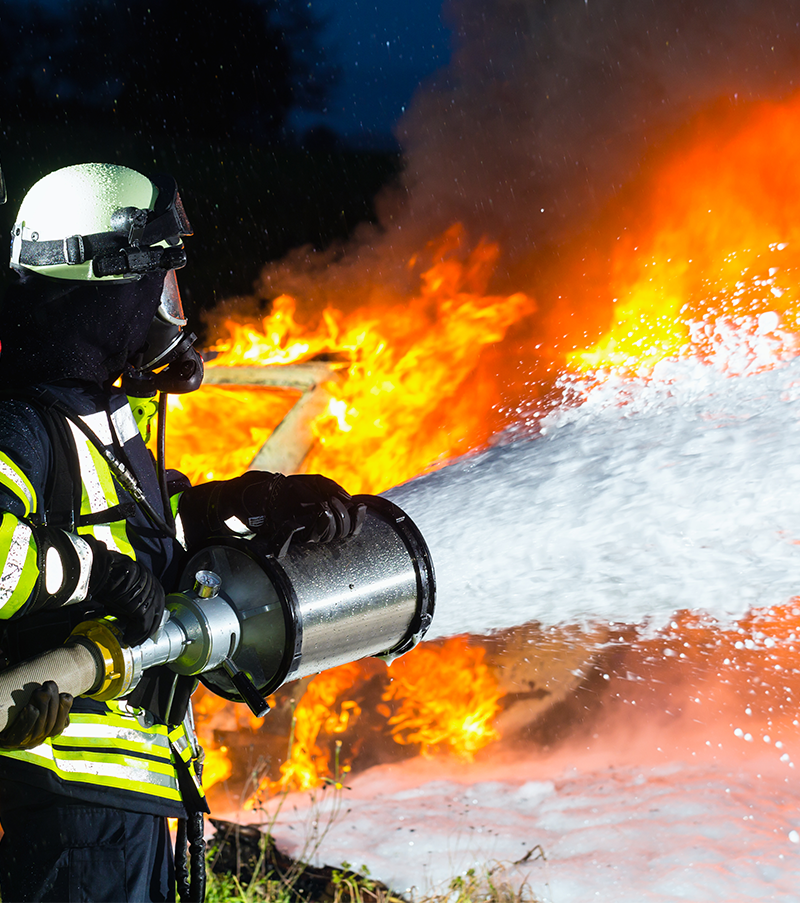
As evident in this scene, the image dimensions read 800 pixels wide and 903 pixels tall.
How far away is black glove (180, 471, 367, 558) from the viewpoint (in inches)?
86.1

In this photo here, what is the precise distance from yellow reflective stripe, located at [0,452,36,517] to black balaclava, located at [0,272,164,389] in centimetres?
40

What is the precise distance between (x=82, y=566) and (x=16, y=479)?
265 millimetres

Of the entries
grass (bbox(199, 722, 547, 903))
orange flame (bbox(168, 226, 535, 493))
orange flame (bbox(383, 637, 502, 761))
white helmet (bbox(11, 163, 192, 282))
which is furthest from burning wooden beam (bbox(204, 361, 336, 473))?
white helmet (bbox(11, 163, 192, 282))

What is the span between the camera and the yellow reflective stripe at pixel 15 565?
1641 millimetres

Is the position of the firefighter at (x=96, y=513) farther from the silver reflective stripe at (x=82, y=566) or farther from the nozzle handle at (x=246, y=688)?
the nozzle handle at (x=246, y=688)

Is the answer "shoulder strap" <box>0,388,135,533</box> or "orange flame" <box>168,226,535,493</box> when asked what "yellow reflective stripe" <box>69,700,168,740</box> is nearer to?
"shoulder strap" <box>0,388,135,533</box>

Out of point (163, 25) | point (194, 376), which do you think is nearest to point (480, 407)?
point (194, 376)

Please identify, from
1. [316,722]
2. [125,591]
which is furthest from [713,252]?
[125,591]

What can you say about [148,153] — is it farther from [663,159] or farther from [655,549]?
[655,549]

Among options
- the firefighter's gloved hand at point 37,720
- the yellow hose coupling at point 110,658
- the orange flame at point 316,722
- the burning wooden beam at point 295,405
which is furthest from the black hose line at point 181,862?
the burning wooden beam at point 295,405

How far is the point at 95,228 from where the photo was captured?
224cm

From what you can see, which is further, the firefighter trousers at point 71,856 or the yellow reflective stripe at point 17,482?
the firefighter trousers at point 71,856

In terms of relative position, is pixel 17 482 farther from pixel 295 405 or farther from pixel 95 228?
pixel 295 405

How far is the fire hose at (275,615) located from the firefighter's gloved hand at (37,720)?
0.12 meters
